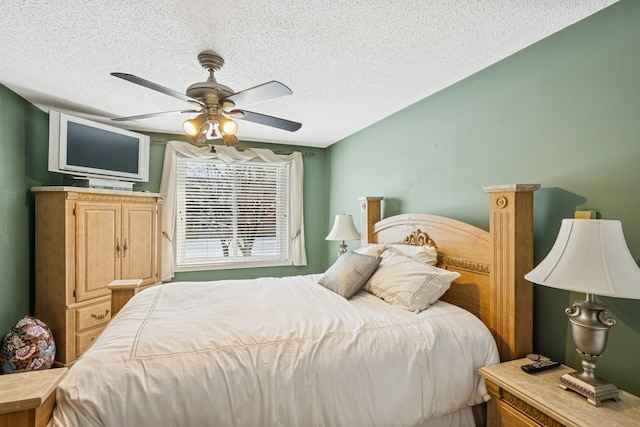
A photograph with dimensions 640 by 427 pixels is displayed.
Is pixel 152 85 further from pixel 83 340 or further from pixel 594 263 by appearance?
pixel 83 340

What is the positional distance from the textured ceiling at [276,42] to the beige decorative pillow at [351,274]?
55.5 inches

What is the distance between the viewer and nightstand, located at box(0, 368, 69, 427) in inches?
39.9

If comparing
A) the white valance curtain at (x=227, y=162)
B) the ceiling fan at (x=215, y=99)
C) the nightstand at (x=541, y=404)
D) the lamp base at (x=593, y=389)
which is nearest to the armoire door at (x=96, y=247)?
the white valance curtain at (x=227, y=162)

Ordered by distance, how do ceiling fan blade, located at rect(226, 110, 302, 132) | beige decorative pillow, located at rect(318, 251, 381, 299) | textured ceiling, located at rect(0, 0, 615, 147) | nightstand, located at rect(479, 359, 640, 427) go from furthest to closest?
beige decorative pillow, located at rect(318, 251, 381, 299) < ceiling fan blade, located at rect(226, 110, 302, 132) < textured ceiling, located at rect(0, 0, 615, 147) < nightstand, located at rect(479, 359, 640, 427)

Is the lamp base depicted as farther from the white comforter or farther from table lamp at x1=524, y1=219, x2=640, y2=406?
the white comforter

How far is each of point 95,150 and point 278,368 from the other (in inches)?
126

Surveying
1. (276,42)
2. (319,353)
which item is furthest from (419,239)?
(276,42)

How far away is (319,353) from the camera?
1.48 meters

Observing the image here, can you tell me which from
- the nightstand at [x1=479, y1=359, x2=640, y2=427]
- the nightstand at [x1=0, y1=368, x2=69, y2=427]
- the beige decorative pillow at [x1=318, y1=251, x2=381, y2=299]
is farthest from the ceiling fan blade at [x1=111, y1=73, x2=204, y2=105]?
the nightstand at [x1=479, y1=359, x2=640, y2=427]

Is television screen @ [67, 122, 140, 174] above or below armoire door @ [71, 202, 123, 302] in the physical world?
above

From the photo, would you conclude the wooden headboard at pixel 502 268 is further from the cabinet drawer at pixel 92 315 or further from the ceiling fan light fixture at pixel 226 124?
the cabinet drawer at pixel 92 315

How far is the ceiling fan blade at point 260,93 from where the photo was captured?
178 cm

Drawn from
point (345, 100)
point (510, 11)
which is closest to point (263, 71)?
point (345, 100)

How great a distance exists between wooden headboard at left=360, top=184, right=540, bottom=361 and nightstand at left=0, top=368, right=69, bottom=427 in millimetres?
2128
